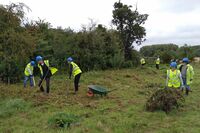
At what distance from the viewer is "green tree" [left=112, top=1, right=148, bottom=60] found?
36.0 meters

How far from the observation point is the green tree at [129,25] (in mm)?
36031

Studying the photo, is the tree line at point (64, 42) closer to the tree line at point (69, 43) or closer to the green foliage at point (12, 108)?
the tree line at point (69, 43)

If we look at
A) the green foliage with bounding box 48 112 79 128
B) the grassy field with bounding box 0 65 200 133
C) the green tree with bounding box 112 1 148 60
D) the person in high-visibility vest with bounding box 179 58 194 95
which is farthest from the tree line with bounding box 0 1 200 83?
the person in high-visibility vest with bounding box 179 58 194 95

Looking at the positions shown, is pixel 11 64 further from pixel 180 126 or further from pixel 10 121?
pixel 180 126

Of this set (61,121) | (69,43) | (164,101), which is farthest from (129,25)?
(61,121)

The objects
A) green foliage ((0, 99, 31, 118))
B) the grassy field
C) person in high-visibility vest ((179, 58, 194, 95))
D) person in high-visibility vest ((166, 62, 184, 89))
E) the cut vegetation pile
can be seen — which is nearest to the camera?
the grassy field

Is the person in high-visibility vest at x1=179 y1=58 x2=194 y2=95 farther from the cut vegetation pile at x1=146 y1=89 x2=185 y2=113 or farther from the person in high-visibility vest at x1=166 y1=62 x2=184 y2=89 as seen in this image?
the cut vegetation pile at x1=146 y1=89 x2=185 y2=113

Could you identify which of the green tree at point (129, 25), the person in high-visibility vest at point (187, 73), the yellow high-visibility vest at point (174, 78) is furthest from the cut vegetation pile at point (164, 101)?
the green tree at point (129, 25)

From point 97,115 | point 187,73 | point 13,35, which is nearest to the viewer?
point 97,115

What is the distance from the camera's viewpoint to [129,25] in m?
36.4

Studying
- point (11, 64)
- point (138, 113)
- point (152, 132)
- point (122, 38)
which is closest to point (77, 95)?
point (138, 113)

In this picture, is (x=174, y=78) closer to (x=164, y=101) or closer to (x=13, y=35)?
(x=164, y=101)

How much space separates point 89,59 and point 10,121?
18.5 metres

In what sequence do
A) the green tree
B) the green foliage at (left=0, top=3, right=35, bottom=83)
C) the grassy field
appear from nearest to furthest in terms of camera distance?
1. the grassy field
2. the green foliage at (left=0, top=3, right=35, bottom=83)
3. the green tree
